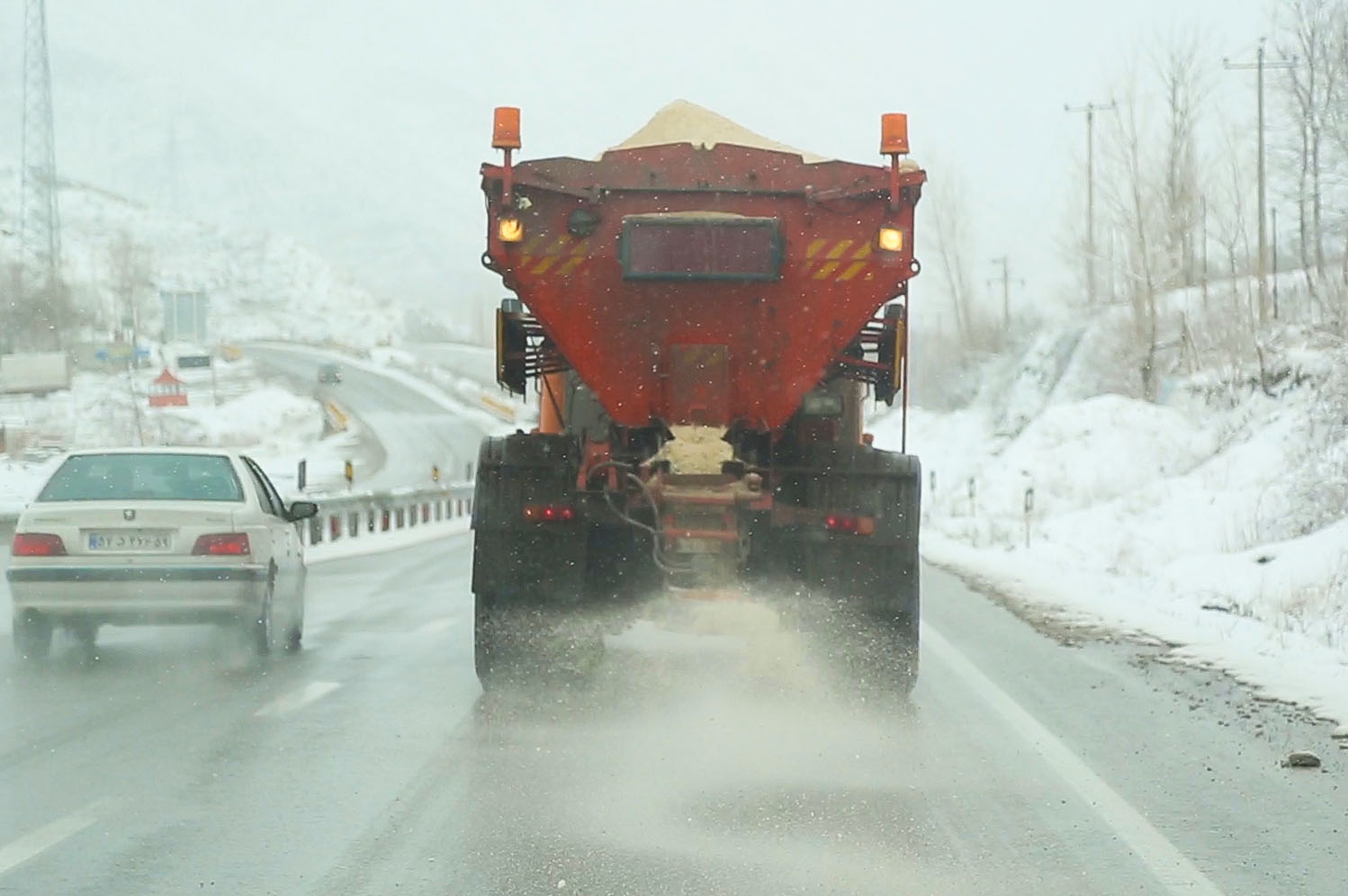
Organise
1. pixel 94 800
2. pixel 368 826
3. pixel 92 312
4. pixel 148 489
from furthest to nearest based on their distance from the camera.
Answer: pixel 92 312 < pixel 148 489 < pixel 94 800 < pixel 368 826

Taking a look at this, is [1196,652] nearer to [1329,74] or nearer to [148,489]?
[148,489]

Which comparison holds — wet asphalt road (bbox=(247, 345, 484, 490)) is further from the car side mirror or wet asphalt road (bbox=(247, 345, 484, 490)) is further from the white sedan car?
the white sedan car

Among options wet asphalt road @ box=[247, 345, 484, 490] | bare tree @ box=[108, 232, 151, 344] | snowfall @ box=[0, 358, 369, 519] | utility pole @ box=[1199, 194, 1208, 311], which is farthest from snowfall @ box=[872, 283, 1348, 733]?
bare tree @ box=[108, 232, 151, 344]

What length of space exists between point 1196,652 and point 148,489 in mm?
7505

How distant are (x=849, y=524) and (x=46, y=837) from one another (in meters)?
4.91

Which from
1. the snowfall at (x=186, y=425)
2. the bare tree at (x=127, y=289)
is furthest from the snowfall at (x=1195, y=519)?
the bare tree at (x=127, y=289)

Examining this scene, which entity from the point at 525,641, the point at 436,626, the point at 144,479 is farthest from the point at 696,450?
the point at 436,626

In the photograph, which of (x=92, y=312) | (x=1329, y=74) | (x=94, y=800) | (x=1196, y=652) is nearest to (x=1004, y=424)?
(x=1329, y=74)

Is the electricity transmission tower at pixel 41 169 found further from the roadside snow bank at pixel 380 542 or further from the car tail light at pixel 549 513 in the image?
the car tail light at pixel 549 513

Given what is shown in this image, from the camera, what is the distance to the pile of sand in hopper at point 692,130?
430 inches

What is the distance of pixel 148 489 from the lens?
39.4 ft

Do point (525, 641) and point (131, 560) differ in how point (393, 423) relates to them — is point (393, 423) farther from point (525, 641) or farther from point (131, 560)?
point (525, 641)

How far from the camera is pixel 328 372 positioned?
94500mm

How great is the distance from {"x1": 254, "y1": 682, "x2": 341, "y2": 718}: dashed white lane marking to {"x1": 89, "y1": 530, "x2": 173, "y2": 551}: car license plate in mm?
1480
